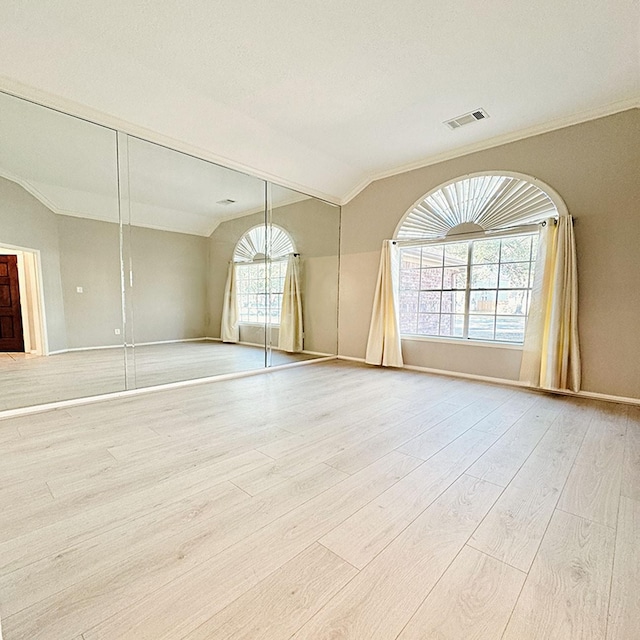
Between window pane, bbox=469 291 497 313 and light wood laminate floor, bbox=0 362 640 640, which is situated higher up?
window pane, bbox=469 291 497 313

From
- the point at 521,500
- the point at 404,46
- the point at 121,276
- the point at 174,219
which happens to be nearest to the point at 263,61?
the point at 404,46

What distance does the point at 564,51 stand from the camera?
257 centimetres

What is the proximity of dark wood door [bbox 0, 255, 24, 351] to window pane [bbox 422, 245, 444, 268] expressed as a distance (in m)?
5.55

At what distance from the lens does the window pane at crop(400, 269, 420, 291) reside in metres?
4.89

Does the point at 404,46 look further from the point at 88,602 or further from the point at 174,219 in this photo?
the point at 88,602

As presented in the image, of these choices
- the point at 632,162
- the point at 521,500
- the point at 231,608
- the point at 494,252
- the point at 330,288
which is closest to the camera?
the point at 231,608

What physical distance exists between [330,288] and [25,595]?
5.04m

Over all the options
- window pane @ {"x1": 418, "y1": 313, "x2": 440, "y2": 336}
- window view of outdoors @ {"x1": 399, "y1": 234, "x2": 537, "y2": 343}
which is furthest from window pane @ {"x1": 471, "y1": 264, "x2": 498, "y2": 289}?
window pane @ {"x1": 418, "y1": 313, "x2": 440, "y2": 336}

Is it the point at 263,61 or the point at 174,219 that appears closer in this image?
the point at 263,61

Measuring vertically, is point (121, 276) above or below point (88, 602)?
above

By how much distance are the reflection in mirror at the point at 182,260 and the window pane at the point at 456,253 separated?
111 inches

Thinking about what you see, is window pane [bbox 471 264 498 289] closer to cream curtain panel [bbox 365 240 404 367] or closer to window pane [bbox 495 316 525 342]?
window pane [bbox 495 316 525 342]

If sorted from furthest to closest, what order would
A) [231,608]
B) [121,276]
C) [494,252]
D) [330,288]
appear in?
[330,288] → [494,252] → [121,276] → [231,608]

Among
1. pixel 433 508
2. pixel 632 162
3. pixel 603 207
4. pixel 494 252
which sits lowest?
pixel 433 508
